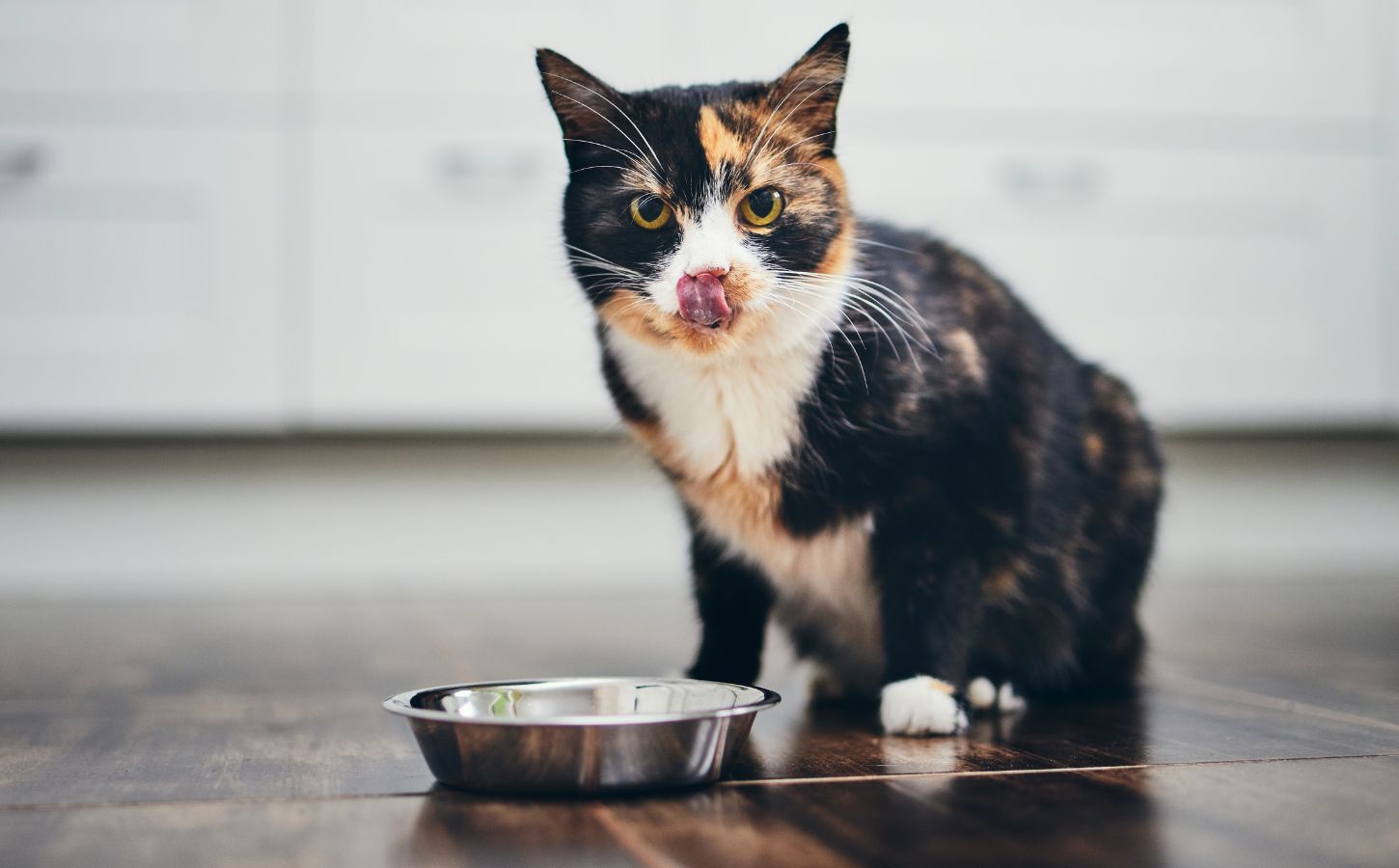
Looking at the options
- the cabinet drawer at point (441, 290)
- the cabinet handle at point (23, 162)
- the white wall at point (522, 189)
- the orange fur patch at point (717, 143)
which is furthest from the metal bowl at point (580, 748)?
the cabinet handle at point (23, 162)

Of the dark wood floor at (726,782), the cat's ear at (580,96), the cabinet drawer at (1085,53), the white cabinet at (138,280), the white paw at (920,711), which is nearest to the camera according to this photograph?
the dark wood floor at (726,782)

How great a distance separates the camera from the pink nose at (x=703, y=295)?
3.32 ft

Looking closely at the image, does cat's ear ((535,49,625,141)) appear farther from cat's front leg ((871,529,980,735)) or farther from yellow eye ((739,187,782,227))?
cat's front leg ((871,529,980,735))

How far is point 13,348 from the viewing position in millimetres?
2193

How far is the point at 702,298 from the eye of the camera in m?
1.01

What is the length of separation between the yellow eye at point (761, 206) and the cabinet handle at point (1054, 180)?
4.64 ft

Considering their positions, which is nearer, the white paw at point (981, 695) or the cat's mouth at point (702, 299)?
A: the cat's mouth at point (702, 299)

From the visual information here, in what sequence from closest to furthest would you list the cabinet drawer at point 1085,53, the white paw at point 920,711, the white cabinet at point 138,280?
the white paw at point 920,711
the white cabinet at point 138,280
the cabinet drawer at point 1085,53

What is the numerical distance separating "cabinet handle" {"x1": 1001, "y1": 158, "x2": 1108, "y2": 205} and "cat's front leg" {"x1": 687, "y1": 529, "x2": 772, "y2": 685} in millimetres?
1420

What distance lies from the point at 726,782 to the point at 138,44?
190 cm

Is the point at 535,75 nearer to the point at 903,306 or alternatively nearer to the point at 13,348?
the point at 13,348

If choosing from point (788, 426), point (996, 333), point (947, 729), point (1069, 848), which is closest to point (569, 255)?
point (788, 426)

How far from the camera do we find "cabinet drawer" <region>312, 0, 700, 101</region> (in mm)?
2256

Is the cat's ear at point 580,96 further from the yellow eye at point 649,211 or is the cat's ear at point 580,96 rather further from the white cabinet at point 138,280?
the white cabinet at point 138,280
